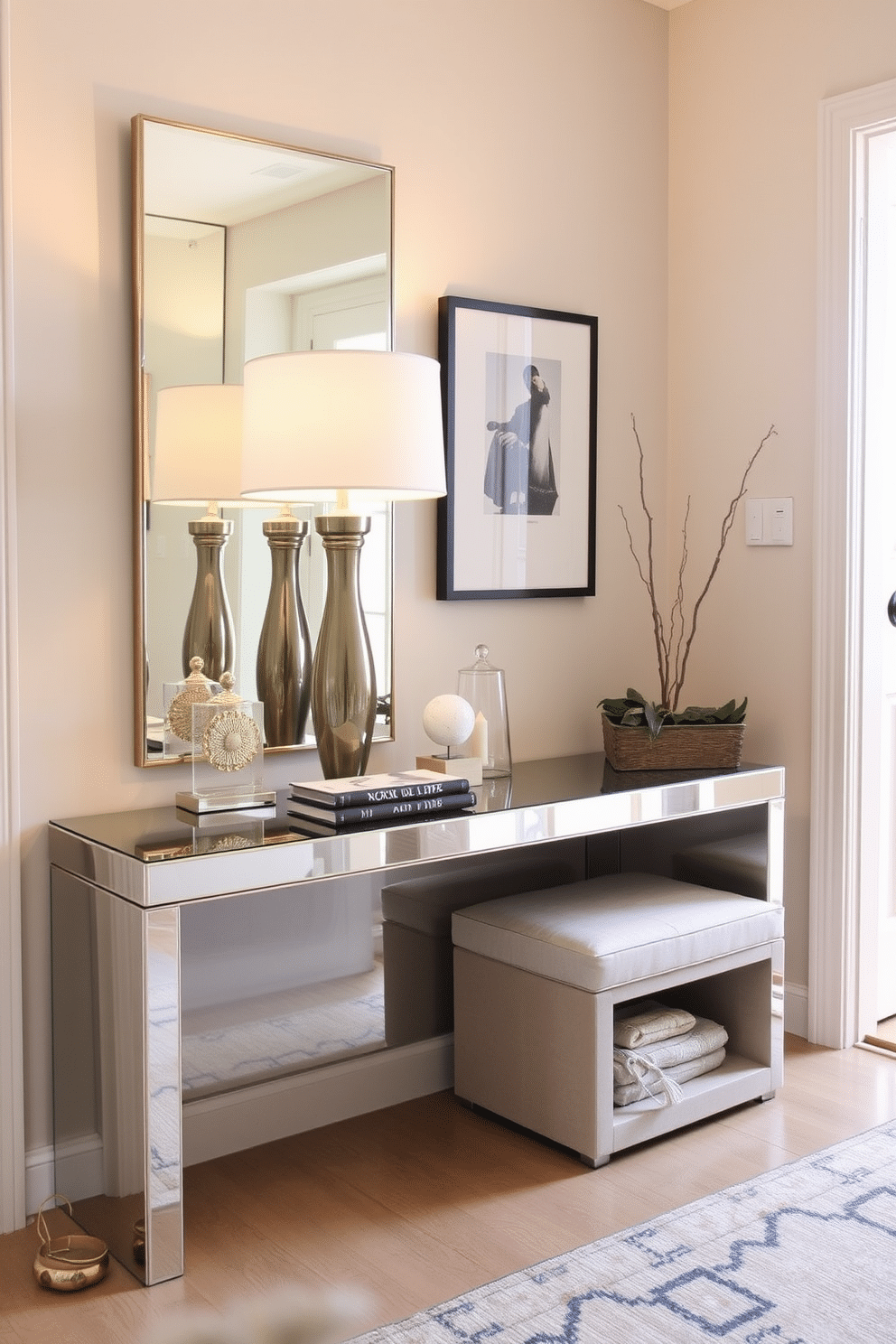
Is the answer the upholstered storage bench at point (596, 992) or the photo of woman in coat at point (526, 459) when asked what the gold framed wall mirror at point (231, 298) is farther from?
the upholstered storage bench at point (596, 992)

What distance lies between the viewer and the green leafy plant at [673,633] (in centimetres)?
288

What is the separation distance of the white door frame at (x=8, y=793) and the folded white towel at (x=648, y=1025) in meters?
1.11

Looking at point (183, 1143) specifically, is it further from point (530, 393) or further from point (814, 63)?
point (814, 63)

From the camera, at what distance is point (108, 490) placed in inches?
91.7

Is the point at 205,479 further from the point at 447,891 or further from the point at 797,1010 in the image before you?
the point at 797,1010

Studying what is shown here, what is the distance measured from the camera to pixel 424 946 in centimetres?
285

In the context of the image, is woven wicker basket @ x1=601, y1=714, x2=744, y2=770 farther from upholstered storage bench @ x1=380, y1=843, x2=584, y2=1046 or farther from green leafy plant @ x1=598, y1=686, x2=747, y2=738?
upholstered storage bench @ x1=380, y1=843, x2=584, y2=1046

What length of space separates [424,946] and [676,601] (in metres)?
1.14

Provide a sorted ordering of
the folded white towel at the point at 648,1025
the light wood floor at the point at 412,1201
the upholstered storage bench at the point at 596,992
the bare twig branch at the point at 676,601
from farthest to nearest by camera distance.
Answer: the bare twig branch at the point at 676,601 < the folded white towel at the point at 648,1025 < the upholstered storage bench at the point at 596,992 < the light wood floor at the point at 412,1201

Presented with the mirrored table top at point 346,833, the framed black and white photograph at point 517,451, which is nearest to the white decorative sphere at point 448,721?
the mirrored table top at point 346,833

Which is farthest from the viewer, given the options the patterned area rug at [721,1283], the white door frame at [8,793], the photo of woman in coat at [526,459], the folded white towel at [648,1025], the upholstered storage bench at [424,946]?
the photo of woman in coat at [526,459]

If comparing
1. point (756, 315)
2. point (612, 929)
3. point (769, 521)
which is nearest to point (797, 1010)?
point (612, 929)

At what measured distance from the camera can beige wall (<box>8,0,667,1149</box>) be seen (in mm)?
2246

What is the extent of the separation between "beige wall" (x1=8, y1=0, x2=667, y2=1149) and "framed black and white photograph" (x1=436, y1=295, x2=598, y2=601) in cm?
6
